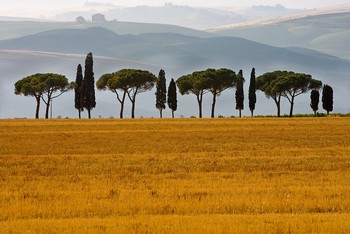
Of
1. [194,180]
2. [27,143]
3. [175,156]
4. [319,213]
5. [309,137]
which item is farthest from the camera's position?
[309,137]

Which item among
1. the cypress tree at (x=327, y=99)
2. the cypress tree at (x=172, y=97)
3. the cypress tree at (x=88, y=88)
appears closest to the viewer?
the cypress tree at (x=88, y=88)

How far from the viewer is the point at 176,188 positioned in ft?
81.6

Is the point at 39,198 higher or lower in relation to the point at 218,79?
lower

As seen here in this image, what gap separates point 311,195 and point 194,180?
5868mm

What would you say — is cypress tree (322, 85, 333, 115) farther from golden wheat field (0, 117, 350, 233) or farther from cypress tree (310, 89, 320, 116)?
golden wheat field (0, 117, 350, 233)

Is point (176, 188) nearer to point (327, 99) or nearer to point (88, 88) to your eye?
point (88, 88)

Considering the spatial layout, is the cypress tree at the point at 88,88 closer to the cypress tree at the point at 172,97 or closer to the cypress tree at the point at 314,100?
the cypress tree at the point at 172,97

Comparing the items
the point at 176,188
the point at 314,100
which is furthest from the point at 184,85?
the point at 176,188

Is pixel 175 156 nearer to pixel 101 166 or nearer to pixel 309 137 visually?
pixel 101 166

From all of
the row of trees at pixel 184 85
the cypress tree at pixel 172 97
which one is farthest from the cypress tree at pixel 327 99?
the cypress tree at pixel 172 97

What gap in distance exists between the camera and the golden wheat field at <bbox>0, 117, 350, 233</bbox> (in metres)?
17.6

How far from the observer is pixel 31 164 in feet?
113

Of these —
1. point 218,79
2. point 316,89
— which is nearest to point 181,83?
point 218,79

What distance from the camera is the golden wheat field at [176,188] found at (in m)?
17.6
